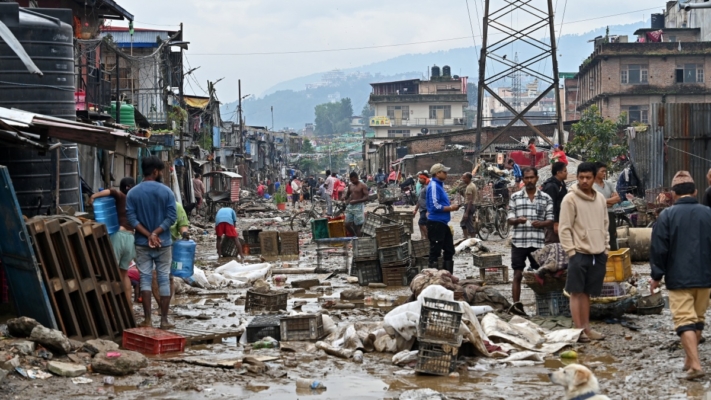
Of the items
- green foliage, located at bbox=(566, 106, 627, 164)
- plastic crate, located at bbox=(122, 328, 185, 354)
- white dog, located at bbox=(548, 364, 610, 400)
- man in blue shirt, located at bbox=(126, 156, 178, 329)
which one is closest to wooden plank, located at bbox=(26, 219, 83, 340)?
plastic crate, located at bbox=(122, 328, 185, 354)

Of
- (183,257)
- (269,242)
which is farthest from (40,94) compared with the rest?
(269,242)

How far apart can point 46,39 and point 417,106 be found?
297ft

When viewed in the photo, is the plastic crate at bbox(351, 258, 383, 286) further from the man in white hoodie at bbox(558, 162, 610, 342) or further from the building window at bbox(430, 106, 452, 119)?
the building window at bbox(430, 106, 452, 119)

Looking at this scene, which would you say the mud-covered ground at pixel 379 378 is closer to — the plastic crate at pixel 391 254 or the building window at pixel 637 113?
the plastic crate at pixel 391 254

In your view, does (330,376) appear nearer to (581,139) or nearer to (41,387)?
(41,387)

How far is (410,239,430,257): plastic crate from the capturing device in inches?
585

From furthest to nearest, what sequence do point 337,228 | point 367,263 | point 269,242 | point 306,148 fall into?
point 306,148
point 269,242
point 337,228
point 367,263

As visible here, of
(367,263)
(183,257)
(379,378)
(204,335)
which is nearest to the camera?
(379,378)

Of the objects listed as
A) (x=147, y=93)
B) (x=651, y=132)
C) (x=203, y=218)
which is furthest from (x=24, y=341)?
(x=147, y=93)

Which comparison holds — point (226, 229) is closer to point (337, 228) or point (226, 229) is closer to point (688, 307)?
point (337, 228)

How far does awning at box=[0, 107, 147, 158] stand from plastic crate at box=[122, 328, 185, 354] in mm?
2327

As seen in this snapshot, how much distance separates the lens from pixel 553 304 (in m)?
10.2

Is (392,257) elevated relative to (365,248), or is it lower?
lower

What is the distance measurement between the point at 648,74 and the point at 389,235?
173 ft
